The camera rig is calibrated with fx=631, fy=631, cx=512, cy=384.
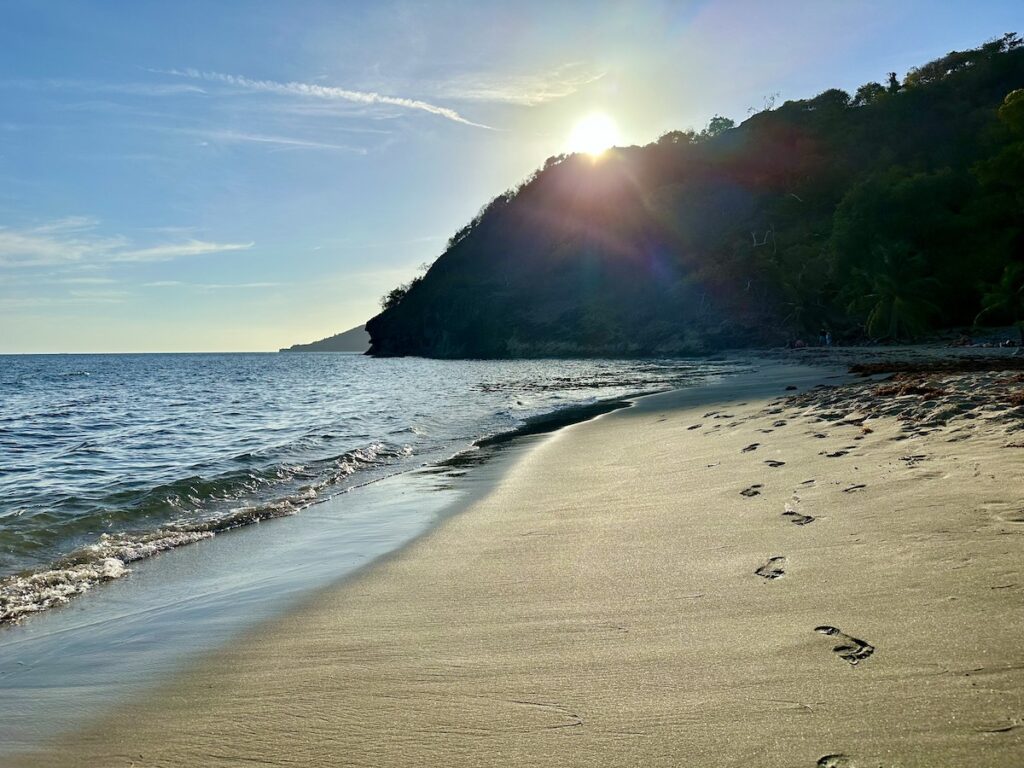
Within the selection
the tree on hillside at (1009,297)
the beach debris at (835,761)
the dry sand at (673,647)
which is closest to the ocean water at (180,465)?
the dry sand at (673,647)

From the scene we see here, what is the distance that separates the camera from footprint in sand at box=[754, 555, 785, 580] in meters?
3.61

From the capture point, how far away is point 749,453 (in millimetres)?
7699

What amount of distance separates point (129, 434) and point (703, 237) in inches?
3248

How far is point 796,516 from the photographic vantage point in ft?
15.4

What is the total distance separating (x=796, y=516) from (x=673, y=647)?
2281 millimetres

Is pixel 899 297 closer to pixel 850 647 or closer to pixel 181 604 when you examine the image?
pixel 850 647

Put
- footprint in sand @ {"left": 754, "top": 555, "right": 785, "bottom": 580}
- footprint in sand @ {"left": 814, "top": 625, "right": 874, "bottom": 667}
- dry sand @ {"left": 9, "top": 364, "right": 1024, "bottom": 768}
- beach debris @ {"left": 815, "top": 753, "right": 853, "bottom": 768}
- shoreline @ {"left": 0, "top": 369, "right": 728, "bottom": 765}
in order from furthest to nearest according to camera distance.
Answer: footprint in sand @ {"left": 754, "top": 555, "right": 785, "bottom": 580}, shoreline @ {"left": 0, "top": 369, "right": 728, "bottom": 765}, footprint in sand @ {"left": 814, "top": 625, "right": 874, "bottom": 667}, dry sand @ {"left": 9, "top": 364, "right": 1024, "bottom": 768}, beach debris @ {"left": 815, "top": 753, "right": 853, "bottom": 768}

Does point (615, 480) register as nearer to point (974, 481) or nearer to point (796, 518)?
point (796, 518)

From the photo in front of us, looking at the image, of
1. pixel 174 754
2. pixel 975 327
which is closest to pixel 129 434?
pixel 174 754

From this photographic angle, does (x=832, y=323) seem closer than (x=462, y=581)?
No

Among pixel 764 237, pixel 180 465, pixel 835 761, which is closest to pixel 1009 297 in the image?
pixel 180 465

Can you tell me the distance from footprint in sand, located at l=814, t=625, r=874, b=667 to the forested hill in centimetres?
4035

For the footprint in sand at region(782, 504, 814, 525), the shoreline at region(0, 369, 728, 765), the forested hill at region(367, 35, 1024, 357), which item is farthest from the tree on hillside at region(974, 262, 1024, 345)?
the footprint in sand at region(782, 504, 814, 525)

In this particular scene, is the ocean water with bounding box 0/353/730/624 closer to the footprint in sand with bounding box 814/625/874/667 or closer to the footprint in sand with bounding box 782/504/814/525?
the footprint in sand with bounding box 782/504/814/525
